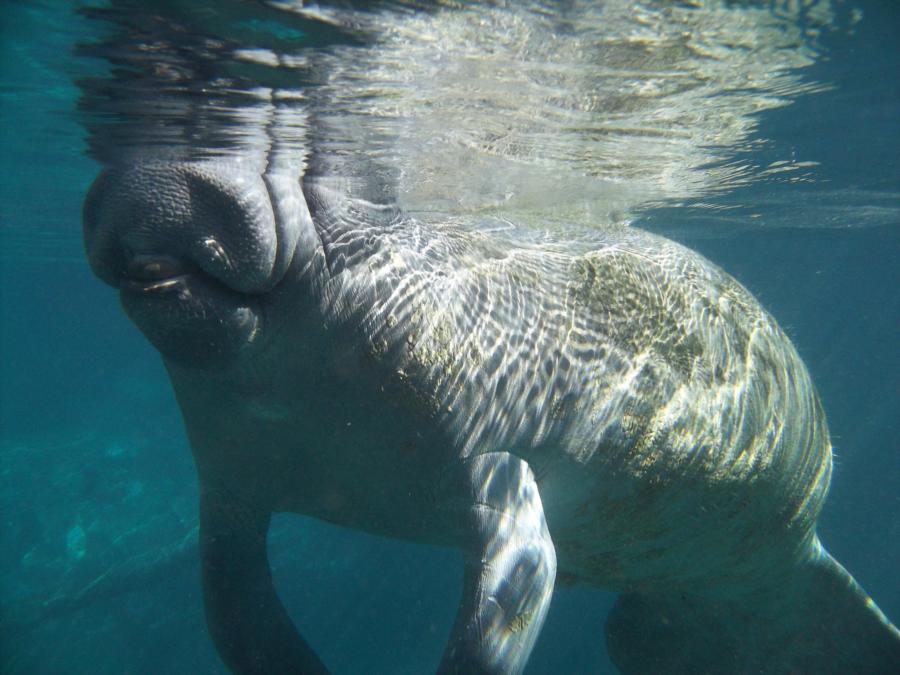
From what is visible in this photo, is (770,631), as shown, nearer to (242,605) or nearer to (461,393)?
(461,393)

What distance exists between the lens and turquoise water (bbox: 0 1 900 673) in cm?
661

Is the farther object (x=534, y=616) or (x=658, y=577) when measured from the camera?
(x=658, y=577)

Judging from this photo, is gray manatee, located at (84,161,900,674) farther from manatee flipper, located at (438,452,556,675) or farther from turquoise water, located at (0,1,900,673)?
turquoise water, located at (0,1,900,673)

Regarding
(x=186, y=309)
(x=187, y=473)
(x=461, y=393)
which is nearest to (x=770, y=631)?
(x=461, y=393)

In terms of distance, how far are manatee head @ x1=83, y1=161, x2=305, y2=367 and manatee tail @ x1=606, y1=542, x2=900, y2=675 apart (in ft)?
14.7

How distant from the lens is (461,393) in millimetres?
2742

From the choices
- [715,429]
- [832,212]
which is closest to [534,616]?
[715,429]

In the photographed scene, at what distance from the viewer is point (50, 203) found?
1473 centimetres

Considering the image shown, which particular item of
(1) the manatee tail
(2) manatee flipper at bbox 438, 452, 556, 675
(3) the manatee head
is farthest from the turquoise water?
(1) the manatee tail

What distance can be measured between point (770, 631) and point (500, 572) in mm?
3792

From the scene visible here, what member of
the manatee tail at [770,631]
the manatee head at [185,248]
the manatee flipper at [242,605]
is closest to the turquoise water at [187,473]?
the manatee head at [185,248]

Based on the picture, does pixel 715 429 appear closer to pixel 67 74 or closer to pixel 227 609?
pixel 227 609

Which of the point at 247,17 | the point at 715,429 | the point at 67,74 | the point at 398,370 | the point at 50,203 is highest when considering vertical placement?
the point at 247,17

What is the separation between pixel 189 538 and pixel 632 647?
46.0 ft
